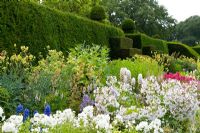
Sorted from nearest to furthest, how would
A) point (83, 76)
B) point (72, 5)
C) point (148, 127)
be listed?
1. point (148, 127)
2. point (83, 76)
3. point (72, 5)

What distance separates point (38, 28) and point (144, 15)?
132 feet

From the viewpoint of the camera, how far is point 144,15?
168 feet

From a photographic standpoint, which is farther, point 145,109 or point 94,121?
point 145,109

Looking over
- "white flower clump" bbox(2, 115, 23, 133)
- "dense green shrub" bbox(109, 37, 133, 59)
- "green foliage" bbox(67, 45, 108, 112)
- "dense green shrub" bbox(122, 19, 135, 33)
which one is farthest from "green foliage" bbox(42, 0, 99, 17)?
"white flower clump" bbox(2, 115, 23, 133)

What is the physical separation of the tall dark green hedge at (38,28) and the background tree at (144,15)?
35.1 metres

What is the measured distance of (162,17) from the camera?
53.4 m

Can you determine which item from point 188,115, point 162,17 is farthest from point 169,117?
point 162,17

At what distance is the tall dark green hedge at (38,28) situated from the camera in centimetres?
1028

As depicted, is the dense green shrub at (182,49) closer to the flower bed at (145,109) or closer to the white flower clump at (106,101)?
the flower bed at (145,109)

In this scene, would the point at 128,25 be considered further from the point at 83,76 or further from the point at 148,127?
the point at 148,127

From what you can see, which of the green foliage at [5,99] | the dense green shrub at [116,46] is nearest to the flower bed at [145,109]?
the green foliage at [5,99]

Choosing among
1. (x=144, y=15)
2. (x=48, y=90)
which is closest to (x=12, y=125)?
(x=48, y=90)

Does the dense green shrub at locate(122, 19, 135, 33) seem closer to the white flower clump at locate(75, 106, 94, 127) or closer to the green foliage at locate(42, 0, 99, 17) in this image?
the green foliage at locate(42, 0, 99, 17)

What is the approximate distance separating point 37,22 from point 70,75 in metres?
4.52
